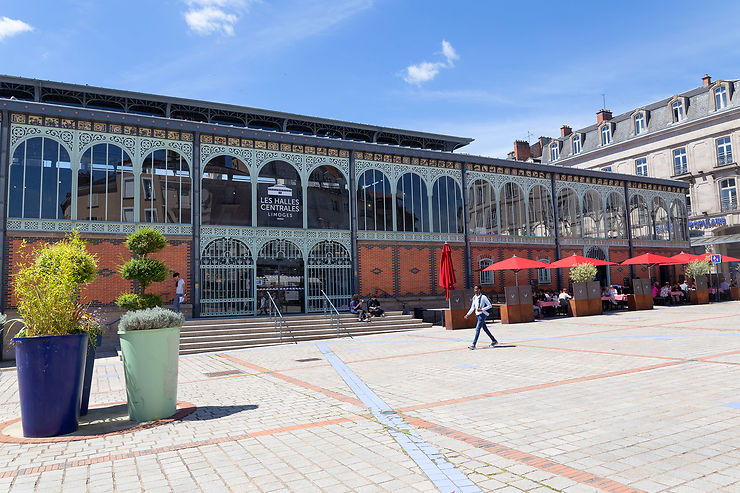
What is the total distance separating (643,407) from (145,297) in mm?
12471

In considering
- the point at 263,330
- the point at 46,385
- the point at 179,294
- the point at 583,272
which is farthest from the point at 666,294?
the point at 46,385

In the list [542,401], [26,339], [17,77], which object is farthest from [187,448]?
[17,77]

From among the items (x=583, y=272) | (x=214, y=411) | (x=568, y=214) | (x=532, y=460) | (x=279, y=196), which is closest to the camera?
(x=532, y=460)

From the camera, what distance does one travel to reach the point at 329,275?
20.2m

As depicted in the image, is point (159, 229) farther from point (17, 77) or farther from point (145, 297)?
point (17, 77)

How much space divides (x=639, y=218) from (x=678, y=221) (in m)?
3.96

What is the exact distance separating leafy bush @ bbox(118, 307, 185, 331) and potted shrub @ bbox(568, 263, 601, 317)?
1857 centimetres

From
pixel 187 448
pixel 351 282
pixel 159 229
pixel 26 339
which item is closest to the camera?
pixel 187 448

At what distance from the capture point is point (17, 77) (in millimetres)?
21000

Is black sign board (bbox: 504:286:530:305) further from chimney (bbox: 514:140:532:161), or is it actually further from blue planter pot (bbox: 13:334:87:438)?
chimney (bbox: 514:140:532:161)

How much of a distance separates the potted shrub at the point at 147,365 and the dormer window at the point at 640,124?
44.4m

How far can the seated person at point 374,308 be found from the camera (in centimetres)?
1930

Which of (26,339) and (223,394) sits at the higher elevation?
(26,339)

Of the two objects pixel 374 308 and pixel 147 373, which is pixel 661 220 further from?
pixel 147 373
